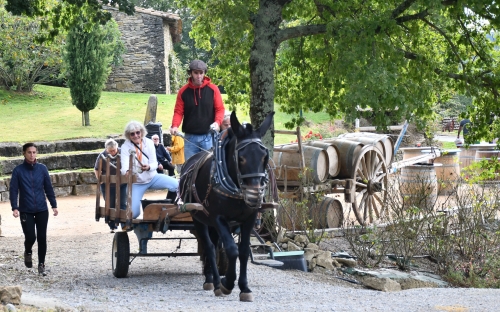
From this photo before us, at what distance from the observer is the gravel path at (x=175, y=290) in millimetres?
8469

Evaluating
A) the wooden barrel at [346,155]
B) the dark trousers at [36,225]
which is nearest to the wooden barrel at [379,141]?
the wooden barrel at [346,155]

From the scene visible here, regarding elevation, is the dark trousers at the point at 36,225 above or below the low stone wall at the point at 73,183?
above

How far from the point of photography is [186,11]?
62.8m

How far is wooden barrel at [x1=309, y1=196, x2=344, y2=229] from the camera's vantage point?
1577 centimetres

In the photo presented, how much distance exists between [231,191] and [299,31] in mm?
6299

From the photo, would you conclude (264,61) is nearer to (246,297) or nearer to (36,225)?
(36,225)

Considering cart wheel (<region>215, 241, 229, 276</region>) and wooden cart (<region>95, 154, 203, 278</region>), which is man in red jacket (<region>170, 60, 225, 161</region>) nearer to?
wooden cart (<region>95, 154, 203, 278</region>)

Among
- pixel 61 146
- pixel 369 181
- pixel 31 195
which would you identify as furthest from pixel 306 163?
pixel 61 146

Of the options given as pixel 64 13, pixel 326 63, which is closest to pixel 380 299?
pixel 326 63

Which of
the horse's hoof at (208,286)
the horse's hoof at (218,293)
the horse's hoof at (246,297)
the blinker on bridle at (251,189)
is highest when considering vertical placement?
the blinker on bridle at (251,189)

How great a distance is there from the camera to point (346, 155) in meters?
16.2

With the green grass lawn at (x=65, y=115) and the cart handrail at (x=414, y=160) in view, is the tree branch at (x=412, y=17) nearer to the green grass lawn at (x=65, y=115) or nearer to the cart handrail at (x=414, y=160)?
the cart handrail at (x=414, y=160)

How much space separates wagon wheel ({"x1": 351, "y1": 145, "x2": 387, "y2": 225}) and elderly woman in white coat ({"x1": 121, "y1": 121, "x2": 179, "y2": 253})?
256 inches

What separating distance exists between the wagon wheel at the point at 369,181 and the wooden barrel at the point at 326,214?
1.54 ft
